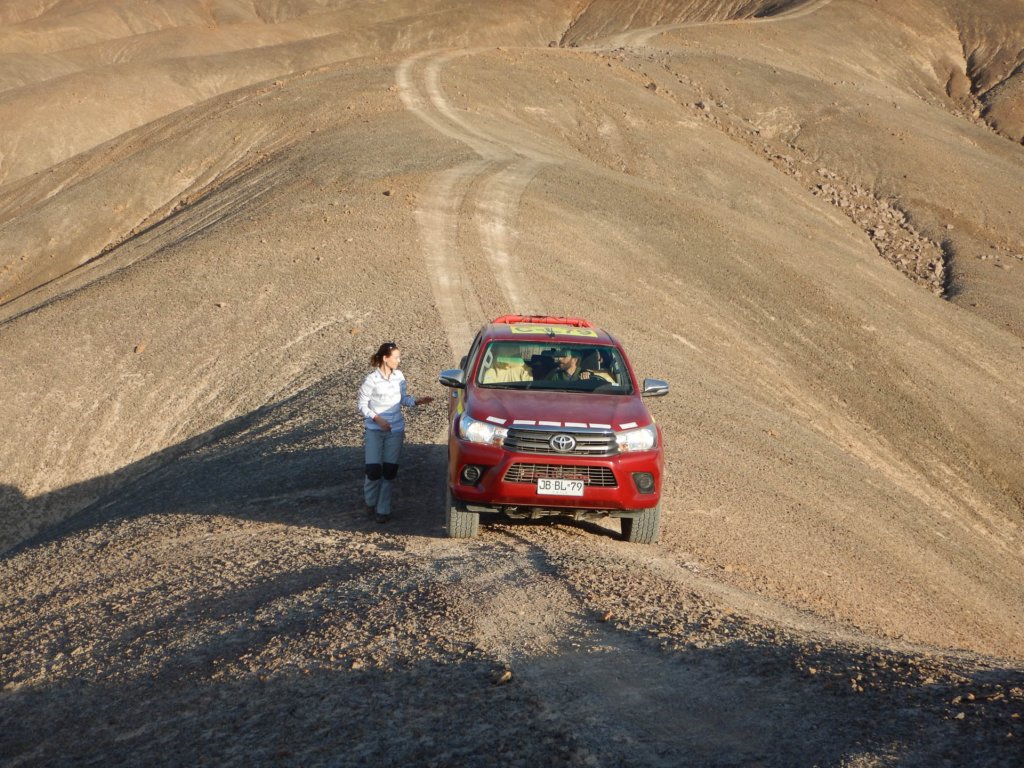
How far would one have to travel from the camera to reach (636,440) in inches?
390

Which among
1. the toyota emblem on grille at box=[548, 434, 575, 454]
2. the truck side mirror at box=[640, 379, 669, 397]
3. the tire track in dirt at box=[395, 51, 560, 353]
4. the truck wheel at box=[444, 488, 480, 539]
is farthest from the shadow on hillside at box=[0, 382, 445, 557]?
the tire track in dirt at box=[395, 51, 560, 353]

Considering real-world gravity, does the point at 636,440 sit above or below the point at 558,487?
above

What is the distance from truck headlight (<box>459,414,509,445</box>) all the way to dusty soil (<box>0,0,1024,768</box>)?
103cm

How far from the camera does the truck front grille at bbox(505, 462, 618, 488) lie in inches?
381

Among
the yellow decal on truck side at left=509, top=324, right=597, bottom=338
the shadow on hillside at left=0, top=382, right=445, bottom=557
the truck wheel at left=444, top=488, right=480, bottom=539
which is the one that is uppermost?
the yellow decal on truck side at left=509, top=324, right=597, bottom=338

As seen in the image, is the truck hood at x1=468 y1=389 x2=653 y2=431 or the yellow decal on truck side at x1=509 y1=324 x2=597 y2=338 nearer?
the truck hood at x1=468 y1=389 x2=653 y2=431

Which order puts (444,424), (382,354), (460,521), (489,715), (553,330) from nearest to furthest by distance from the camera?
1. (489,715)
2. (460,521)
3. (382,354)
4. (553,330)
5. (444,424)

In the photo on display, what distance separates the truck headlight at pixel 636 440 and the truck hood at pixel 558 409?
0.05 metres

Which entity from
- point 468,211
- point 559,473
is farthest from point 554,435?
point 468,211

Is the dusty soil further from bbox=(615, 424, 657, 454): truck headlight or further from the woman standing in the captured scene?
bbox=(615, 424, 657, 454): truck headlight

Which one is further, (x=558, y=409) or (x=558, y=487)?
(x=558, y=409)

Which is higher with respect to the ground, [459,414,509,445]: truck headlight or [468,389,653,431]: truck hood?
[468,389,653,431]: truck hood

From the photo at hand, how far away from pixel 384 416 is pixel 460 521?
4.87 feet

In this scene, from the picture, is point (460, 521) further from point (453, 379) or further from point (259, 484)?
point (259, 484)
